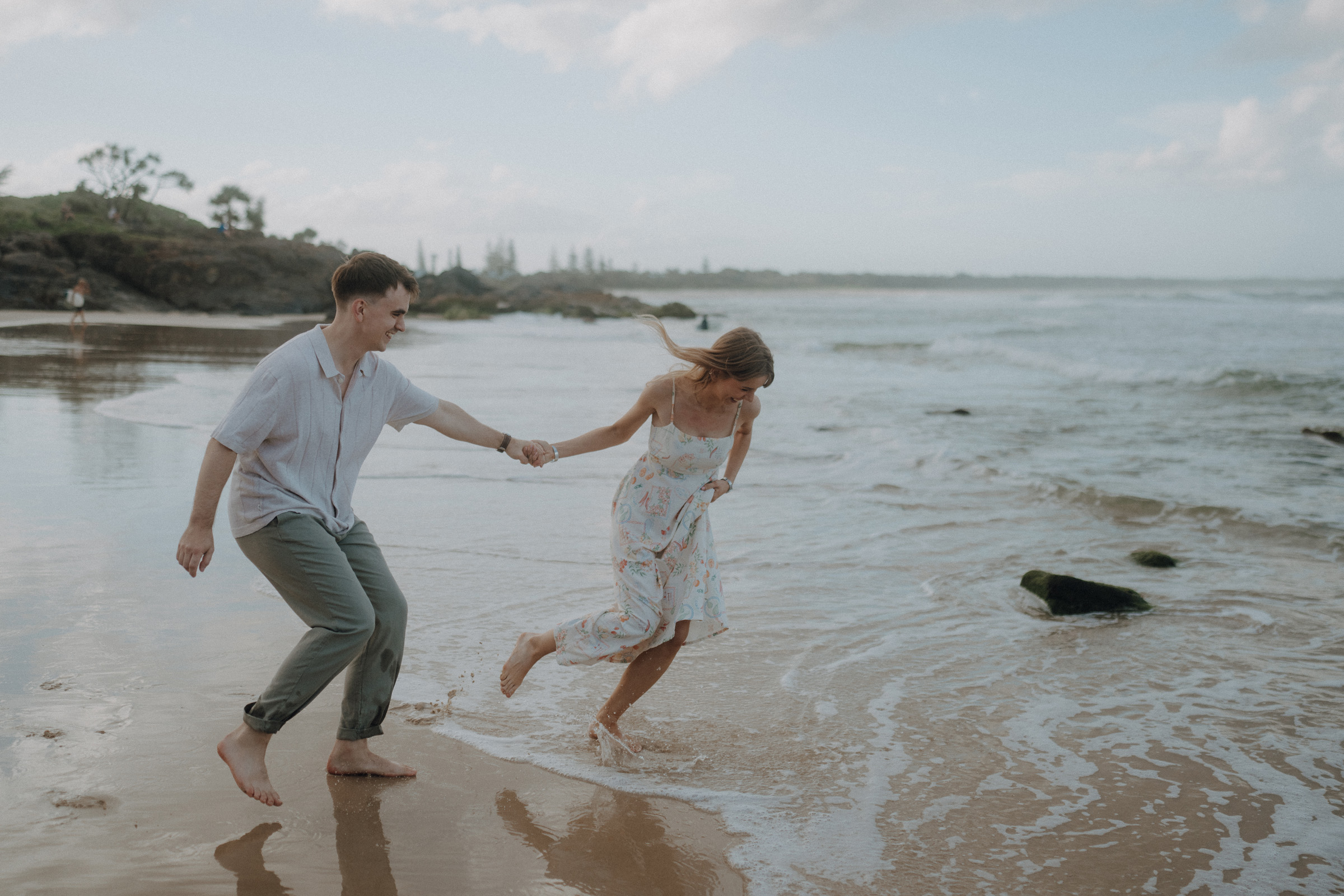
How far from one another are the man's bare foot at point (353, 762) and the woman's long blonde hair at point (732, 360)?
185cm

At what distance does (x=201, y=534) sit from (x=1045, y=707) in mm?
3671

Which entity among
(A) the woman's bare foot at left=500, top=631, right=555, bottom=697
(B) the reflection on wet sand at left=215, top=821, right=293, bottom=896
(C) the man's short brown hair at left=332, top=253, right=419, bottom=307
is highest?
(C) the man's short brown hair at left=332, top=253, right=419, bottom=307

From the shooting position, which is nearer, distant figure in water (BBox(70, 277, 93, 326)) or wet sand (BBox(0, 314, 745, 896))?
wet sand (BBox(0, 314, 745, 896))

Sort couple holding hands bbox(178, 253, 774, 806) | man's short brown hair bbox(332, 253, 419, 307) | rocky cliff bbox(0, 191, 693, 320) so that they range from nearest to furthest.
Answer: couple holding hands bbox(178, 253, 774, 806)
man's short brown hair bbox(332, 253, 419, 307)
rocky cliff bbox(0, 191, 693, 320)

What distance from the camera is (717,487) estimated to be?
4168 mm

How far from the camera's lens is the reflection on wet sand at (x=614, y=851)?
118 inches

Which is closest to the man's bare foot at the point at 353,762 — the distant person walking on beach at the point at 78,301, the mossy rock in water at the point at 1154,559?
the mossy rock in water at the point at 1154,559

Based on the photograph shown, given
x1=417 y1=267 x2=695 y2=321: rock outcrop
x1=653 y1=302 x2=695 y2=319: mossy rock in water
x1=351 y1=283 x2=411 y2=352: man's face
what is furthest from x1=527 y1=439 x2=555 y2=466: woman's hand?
x1=653 y1=302 x2=695 y2=319: mossy rock in water

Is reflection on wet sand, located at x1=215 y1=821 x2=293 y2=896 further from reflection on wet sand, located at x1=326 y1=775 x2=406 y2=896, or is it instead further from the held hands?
the held hands

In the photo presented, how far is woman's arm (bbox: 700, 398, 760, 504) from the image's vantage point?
419 centimetres

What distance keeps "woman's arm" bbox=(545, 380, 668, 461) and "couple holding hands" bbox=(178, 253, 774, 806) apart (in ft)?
0.03

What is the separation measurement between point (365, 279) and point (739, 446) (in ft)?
5.90

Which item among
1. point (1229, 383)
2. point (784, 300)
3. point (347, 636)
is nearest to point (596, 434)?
point (347, 636)

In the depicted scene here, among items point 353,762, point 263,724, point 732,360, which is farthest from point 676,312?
point 263,724
